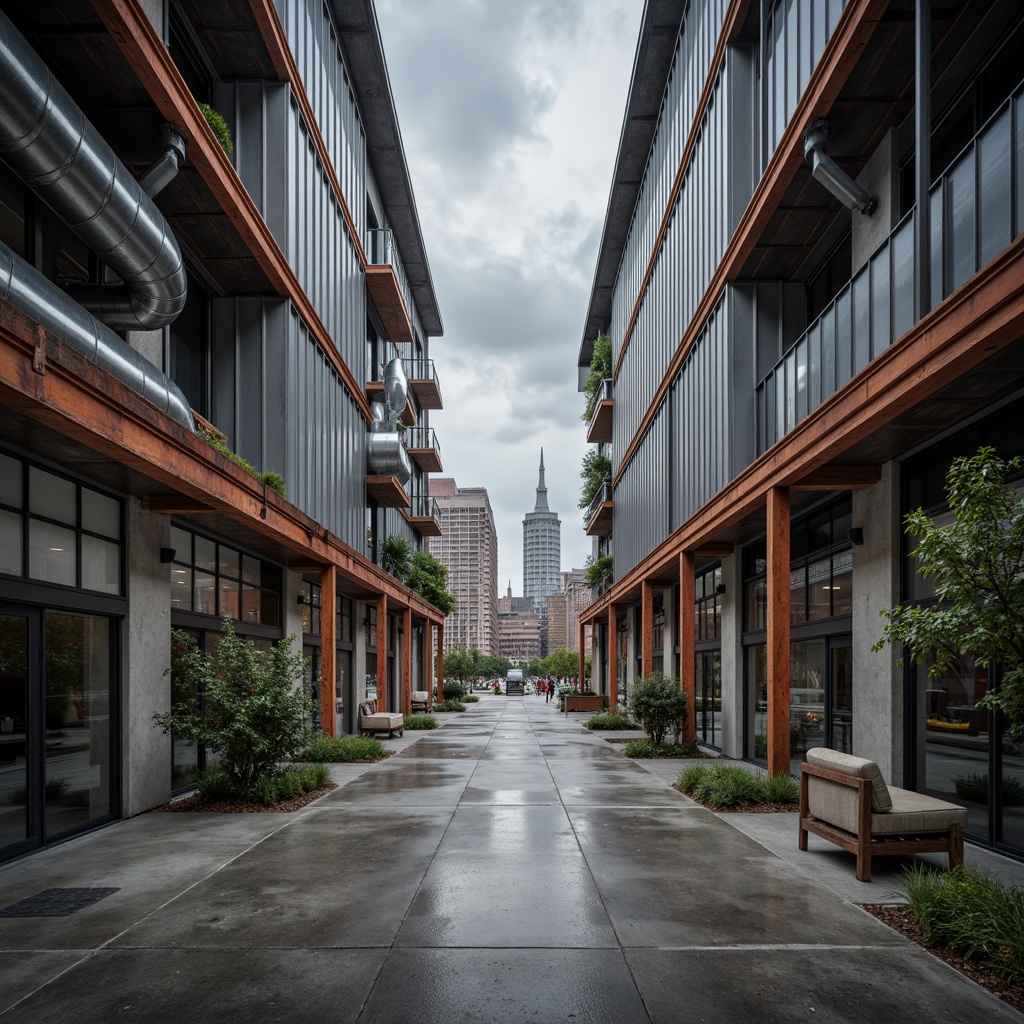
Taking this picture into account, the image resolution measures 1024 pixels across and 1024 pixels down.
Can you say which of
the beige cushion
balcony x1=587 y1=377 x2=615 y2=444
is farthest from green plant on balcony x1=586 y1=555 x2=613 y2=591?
the beige cushion

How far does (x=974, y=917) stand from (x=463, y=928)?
362cm

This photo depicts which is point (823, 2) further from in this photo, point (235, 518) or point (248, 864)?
point (248, 864)

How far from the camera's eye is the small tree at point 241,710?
11133 mm

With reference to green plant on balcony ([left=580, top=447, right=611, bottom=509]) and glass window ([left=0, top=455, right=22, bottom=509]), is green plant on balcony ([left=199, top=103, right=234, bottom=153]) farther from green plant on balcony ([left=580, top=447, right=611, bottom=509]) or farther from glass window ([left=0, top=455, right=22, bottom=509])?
green plant on balcony ([left=580, top=447, right=611, bottom=509])

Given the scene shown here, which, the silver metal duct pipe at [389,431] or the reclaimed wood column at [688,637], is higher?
the silver metal duct pipe at [389,431]

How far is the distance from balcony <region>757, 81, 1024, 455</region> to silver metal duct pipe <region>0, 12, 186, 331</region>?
8.11 meters

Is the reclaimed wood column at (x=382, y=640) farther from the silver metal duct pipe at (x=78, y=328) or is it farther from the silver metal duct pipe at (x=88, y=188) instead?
the silver metal duct pipe at (x=88, y=188)

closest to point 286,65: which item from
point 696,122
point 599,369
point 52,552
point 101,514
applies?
point 696,122

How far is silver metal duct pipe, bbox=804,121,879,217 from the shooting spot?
10.7 meters

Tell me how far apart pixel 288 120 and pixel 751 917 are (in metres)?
16.1

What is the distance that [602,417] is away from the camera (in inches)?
1441

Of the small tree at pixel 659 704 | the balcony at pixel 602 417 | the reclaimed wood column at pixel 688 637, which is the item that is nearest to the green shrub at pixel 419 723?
the small tree at pixel 659 704

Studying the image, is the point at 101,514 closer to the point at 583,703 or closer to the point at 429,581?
the point at 429,581

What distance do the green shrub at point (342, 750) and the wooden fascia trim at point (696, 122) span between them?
15.0 m
